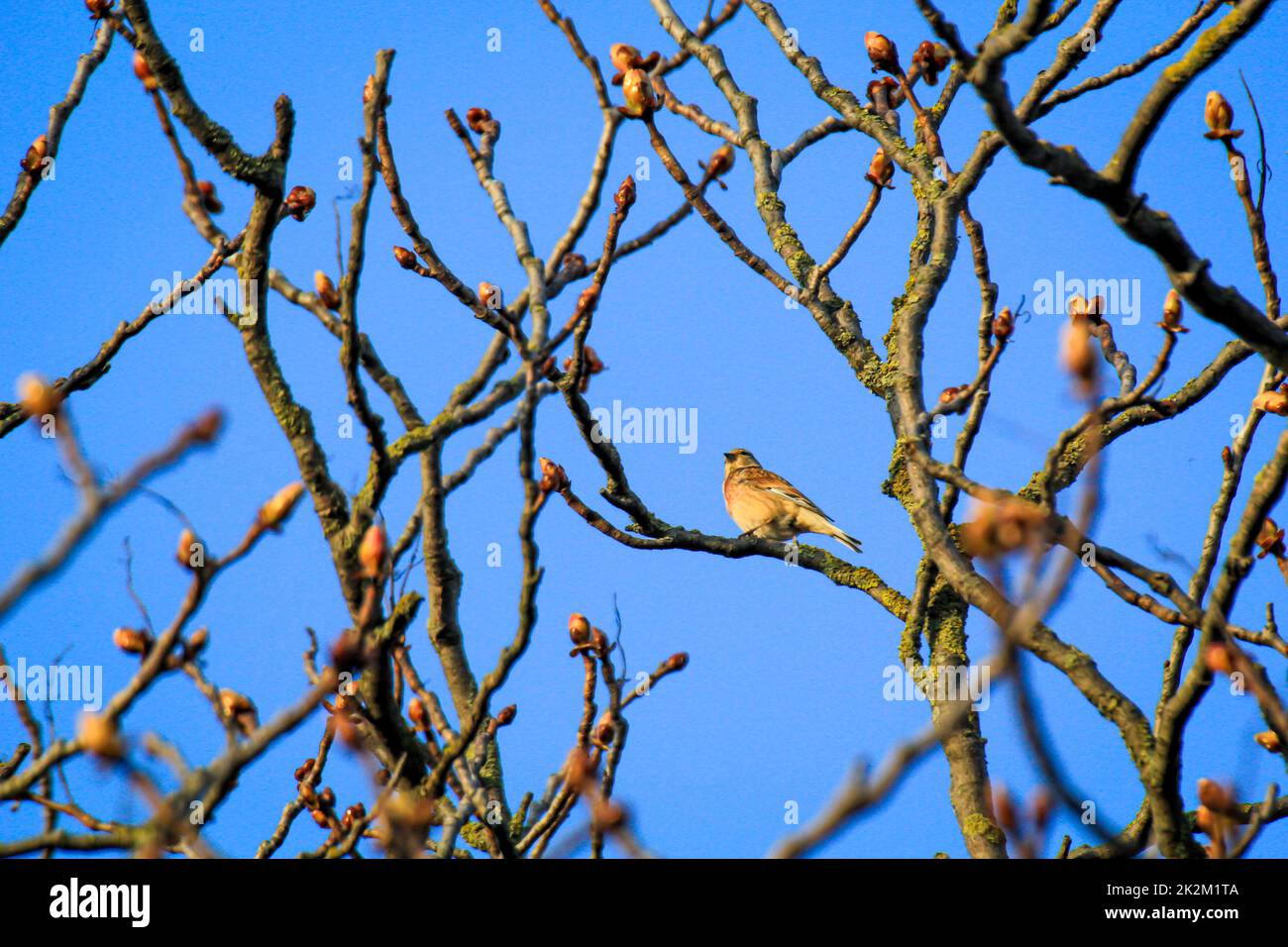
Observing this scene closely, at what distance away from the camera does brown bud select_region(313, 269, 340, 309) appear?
4.52 m

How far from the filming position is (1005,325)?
4969mm

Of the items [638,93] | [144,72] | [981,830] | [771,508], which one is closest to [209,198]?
[144,72]

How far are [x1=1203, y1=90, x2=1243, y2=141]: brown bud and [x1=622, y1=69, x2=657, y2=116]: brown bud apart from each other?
206 centimetres

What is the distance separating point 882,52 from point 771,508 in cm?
546

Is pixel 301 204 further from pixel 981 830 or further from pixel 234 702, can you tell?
pixel 981 830

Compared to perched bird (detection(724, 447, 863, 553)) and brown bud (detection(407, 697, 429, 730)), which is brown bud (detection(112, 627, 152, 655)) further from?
perched bird (detection(724, 447, 863, 553))

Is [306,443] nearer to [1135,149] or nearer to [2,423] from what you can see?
[2,423]

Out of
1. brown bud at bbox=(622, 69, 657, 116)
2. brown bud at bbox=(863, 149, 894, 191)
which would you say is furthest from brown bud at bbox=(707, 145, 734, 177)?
brown bud at bbox=(863, 149, 894, 191)

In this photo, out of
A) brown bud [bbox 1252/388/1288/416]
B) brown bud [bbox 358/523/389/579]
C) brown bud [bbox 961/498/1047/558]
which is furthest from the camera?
brown bud [bbox 1252/388/1288/416]

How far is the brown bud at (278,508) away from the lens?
2424 millimetres

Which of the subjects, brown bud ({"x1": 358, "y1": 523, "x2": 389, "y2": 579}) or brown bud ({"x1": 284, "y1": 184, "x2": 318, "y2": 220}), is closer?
brown bud ({"x1": 358, "y1": 523, "x2": 389, "y2": 579})

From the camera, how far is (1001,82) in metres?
3.24
